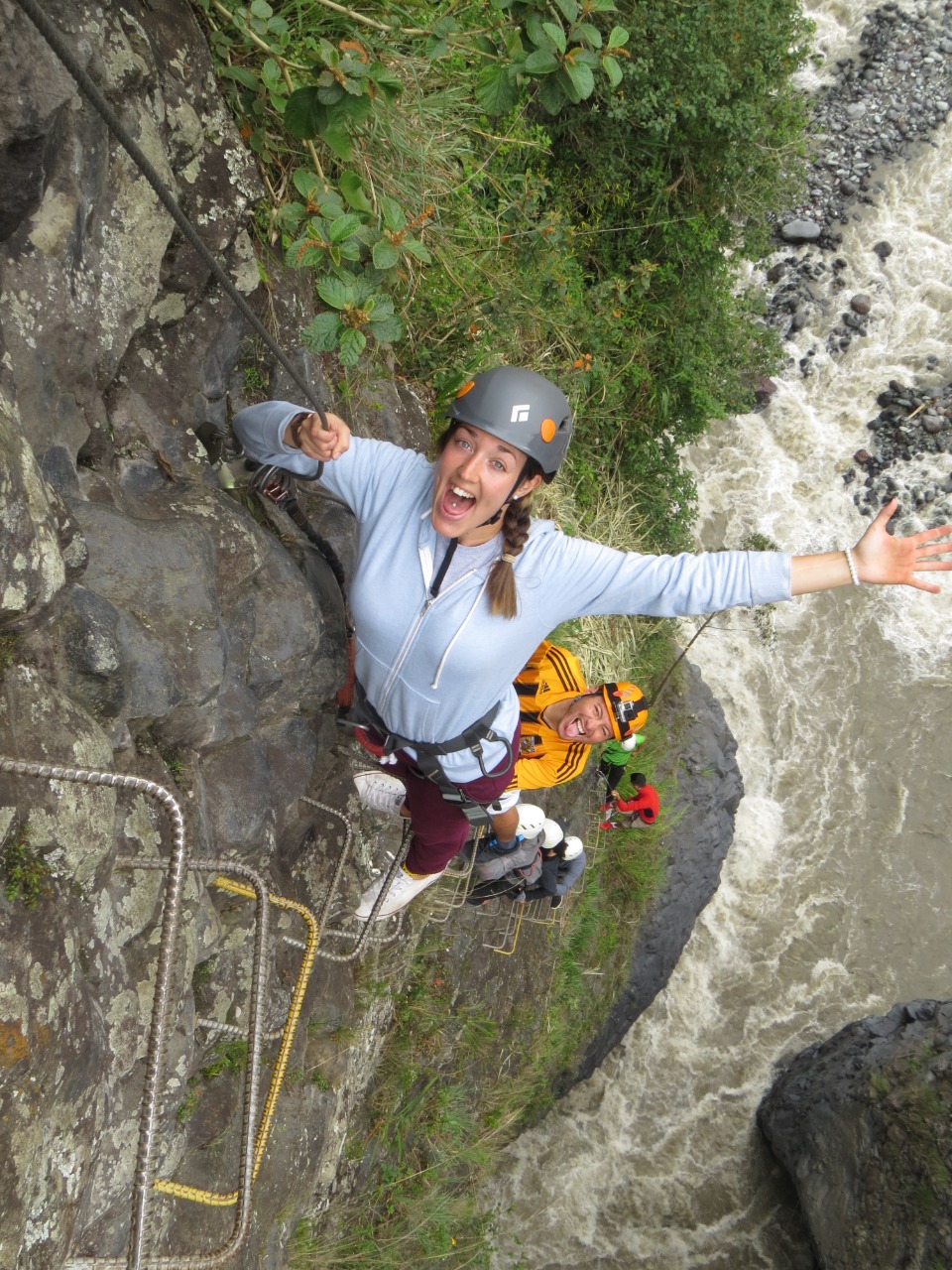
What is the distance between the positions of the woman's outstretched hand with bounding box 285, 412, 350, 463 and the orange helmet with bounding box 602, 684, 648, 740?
86.5 inches

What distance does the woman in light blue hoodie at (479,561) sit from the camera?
276 centimetres

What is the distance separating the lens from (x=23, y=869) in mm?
2002

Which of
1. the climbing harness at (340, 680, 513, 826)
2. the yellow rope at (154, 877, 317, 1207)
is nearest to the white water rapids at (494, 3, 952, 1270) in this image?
the yellow rope at (154, 877, 317, 1207)

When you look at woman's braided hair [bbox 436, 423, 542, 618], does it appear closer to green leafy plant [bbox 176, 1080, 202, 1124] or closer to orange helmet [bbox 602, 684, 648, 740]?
orange helmet [bbox 602, 684, 648, 740]

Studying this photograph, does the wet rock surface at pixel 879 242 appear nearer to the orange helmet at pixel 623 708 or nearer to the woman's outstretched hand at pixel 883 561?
the orange helmet at pixel 623 708

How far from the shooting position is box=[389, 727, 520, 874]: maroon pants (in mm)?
3506

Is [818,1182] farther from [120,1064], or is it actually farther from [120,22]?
[120,22]

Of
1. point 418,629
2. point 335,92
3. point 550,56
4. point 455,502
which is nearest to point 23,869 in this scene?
point 418,629

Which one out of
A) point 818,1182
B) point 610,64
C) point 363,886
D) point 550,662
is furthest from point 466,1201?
point 610,64

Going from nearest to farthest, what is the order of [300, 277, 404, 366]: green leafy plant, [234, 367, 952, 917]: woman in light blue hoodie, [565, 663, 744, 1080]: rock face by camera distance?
1. [234, 367, 952, 917]: woman in light blue hoodie
2. [300, 277, 404, 366]: green leafy plant
3. [565, 663, 744, 1080]: rock face

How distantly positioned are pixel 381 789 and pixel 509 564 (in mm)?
1784

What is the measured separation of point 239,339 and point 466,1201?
5.97 m

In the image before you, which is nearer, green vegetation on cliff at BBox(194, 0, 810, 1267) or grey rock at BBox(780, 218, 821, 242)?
green vegetation on cliff at BBox(194, 0, 810, 1267)

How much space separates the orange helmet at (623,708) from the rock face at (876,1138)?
13.5 feet
